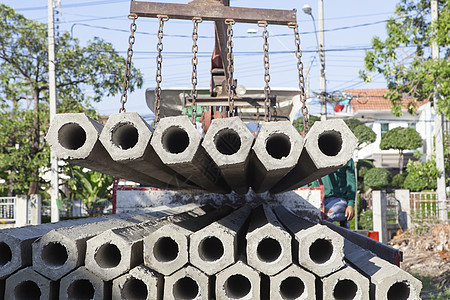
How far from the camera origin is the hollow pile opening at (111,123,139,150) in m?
3.01

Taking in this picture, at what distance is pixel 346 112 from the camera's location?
159 feet

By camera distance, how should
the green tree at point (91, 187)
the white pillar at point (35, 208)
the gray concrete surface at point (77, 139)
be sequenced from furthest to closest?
the green tree at point (91, 187) < the white pillar at point (35, 208) < the gray concrete surface at point (77, 139)

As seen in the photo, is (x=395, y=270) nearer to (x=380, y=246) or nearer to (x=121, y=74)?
(x=380, y=246)

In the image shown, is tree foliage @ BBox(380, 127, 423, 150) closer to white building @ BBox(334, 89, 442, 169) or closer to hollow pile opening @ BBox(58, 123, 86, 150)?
white building @ BBox(334, 89, 442, 169)

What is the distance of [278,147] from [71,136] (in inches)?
47.1

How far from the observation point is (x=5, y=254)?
3.22 m

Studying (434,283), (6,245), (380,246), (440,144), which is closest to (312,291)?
(6,245)

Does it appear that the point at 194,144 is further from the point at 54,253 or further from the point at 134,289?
the point at 54,253

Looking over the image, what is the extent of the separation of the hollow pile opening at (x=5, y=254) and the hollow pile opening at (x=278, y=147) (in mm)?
1621

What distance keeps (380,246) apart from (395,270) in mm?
2354

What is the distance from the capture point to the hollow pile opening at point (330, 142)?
3.03 m

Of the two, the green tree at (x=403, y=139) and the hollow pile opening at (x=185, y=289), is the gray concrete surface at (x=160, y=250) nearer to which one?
the hollow pile opening at (x=185, y=289)

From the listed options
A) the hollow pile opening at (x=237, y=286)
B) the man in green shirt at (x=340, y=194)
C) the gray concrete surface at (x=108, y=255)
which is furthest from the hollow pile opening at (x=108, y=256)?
the man in green shirt at (x=340, y=194)

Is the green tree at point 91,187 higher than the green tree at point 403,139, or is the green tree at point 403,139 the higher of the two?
the green tree at point 403,139
